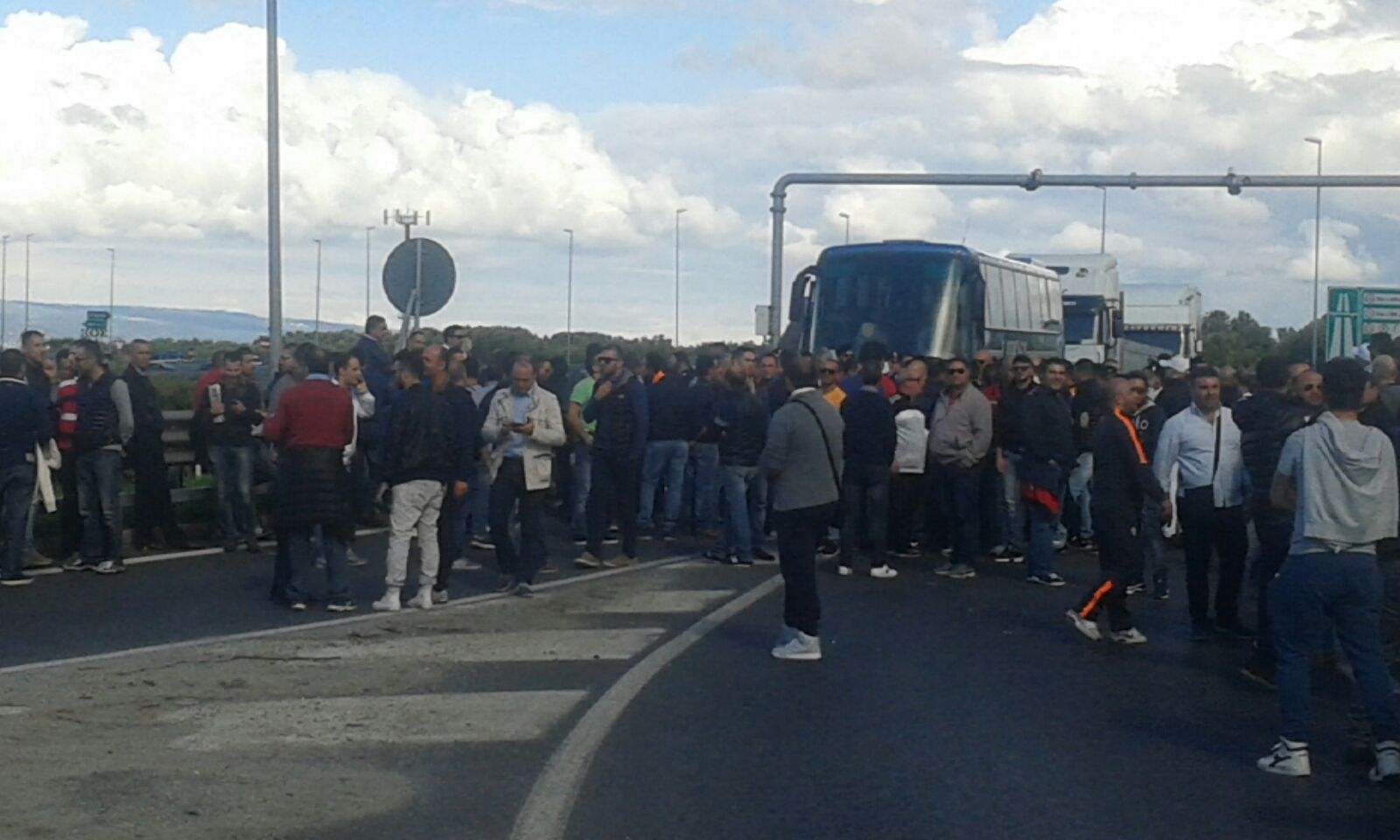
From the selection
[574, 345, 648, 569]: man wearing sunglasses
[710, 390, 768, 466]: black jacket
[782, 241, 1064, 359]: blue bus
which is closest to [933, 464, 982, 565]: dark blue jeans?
[710, 390, 768, 466]: black jacket

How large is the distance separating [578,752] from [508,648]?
3.27 metres

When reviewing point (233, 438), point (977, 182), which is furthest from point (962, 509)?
point (977, 182)

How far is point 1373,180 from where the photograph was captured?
31812mm

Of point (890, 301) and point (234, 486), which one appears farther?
point (890, 301)

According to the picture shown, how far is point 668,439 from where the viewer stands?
1916cm

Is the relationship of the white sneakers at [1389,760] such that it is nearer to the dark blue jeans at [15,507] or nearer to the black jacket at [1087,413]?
the black jacket at [1087,413]

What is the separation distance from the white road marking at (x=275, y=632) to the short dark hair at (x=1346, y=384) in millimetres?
7201

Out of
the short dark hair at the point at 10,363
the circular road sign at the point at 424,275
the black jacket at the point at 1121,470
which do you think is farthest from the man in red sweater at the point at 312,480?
the black jacket at the point at 1121,470

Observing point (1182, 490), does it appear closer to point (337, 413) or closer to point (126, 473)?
point (337, 413)

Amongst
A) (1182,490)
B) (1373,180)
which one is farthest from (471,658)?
(1373,180)

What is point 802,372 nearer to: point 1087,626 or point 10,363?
point 1087,626

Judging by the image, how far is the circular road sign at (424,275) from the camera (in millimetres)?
Answer: 19125

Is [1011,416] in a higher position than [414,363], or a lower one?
lower

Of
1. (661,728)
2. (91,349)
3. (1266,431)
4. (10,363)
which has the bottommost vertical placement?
(661,728)
